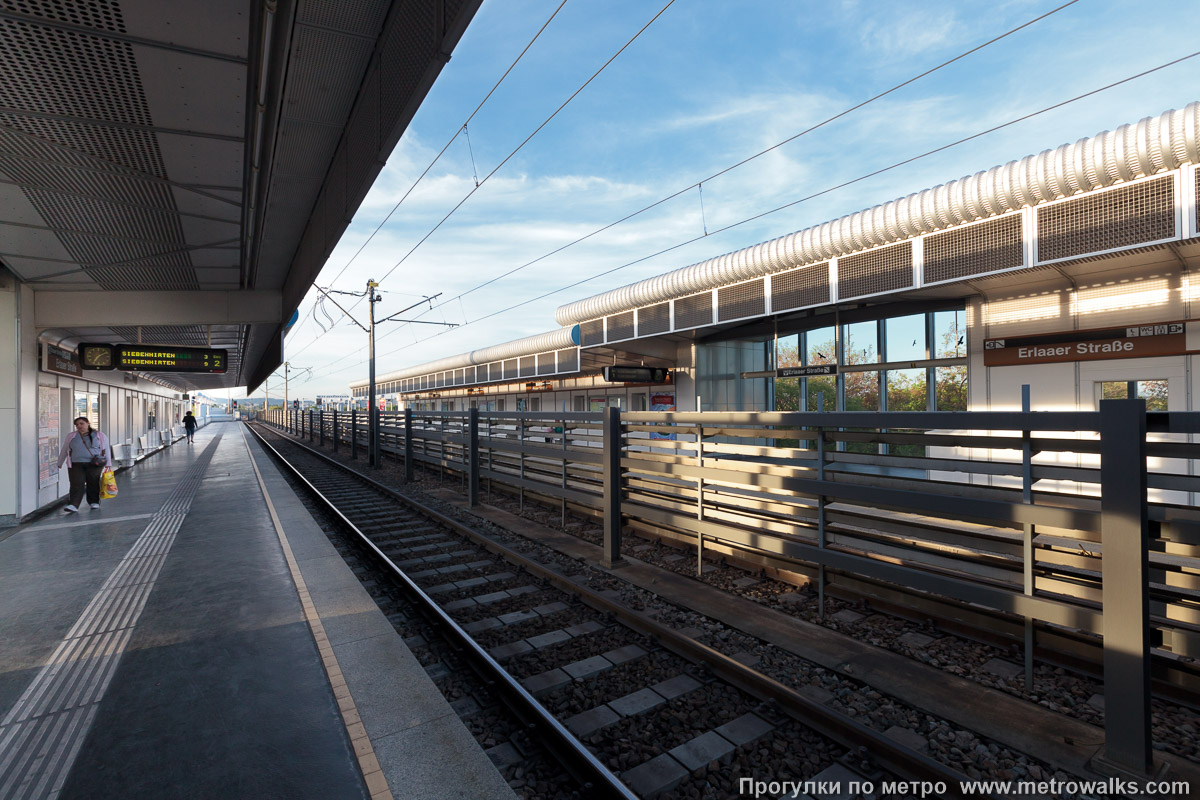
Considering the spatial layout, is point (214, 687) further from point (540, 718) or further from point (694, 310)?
point (694, 310)

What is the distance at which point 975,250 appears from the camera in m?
8.94

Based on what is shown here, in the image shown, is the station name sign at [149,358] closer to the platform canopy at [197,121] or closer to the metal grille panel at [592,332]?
the platform canopy at [197,121]

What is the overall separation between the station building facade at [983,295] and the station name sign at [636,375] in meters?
1.00

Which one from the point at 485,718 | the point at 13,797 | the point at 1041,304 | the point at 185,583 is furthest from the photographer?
the point at 1041,304

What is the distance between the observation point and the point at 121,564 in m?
6.60

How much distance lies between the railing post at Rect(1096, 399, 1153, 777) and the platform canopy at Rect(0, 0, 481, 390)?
419 centimetres

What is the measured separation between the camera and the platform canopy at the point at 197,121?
3.79 m

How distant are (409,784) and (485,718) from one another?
2.22ft

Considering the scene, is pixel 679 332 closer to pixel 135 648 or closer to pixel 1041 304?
pixel 1041 304

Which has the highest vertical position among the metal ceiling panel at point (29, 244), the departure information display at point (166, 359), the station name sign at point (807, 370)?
the metal ceiling panel at point (29, 244)

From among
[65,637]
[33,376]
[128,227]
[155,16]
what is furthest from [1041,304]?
[33,376]

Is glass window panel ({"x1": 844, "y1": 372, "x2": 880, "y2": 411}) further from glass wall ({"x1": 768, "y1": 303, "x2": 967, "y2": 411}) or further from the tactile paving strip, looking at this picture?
the tactile paving strip

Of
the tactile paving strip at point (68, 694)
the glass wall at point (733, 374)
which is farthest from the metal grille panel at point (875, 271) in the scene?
the tactile paving strip at point (68, 694)

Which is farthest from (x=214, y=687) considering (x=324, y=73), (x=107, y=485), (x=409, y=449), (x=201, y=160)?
(x=409, y=449)
